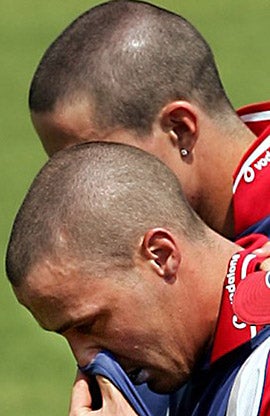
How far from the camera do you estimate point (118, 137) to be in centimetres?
455

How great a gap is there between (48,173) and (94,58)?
89 cm

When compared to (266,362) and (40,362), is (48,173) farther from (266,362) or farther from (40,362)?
(40,362)

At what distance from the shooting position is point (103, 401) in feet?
12.0

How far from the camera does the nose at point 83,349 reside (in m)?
3.70

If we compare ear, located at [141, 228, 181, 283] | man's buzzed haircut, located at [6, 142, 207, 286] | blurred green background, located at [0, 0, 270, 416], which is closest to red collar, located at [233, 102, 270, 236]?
man's buzzed haircut, located at [6, 142, 207, 286]

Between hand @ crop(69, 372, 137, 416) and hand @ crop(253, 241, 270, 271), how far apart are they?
457 mm

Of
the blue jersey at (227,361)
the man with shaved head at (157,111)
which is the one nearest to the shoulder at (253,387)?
the blue jersey at (227,361)

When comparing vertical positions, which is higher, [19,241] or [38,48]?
[19,241]

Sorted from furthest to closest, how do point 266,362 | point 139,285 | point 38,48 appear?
point 38,48
point 139,285
point 266,362

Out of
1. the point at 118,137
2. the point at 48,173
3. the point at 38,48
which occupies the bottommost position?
the point at 38,48

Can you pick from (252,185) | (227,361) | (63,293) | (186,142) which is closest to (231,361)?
(227,361)

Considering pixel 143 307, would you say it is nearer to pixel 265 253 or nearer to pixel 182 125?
pixel 265 253

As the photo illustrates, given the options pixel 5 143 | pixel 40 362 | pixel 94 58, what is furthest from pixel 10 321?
pixel 94 58

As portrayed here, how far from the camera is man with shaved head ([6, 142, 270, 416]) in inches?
143
